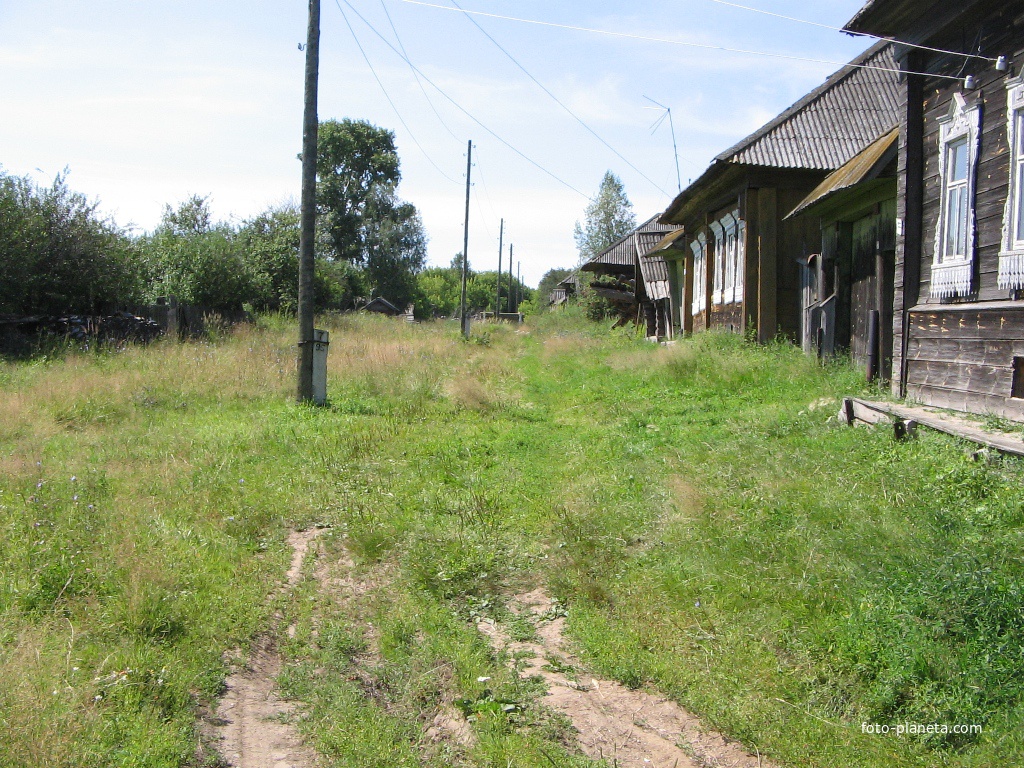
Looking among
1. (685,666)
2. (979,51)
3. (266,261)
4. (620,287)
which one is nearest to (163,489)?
(685,666)

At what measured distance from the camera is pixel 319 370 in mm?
11516

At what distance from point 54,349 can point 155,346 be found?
5.70 ft

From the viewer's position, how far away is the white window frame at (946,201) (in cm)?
751

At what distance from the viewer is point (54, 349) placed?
14711 mm

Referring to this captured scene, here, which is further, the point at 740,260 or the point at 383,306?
the point at 383,306

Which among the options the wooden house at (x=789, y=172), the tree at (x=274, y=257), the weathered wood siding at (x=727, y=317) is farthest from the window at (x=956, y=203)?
the tree at (x=274, y=257)

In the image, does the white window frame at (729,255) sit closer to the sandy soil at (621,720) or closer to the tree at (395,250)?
the sandy soil at (621,720)

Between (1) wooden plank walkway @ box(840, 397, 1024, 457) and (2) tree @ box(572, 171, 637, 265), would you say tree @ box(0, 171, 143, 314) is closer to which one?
(1) wooden plank walkway @ box(840, 397, 1024, 457)

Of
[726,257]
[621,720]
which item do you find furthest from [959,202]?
[726,257]

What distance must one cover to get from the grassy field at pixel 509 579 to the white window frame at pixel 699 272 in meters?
10.9

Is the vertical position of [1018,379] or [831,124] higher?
[831,124]

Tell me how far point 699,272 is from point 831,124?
21.6 feet

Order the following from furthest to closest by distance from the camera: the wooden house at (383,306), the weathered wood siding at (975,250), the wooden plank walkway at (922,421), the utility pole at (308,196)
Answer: the wooden house at (383,306) → the utility pole at (308,196) → the weathered wood siding at (975,250) → the wooden plank walkway at (922,421)

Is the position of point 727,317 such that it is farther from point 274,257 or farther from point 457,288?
point 457,288
